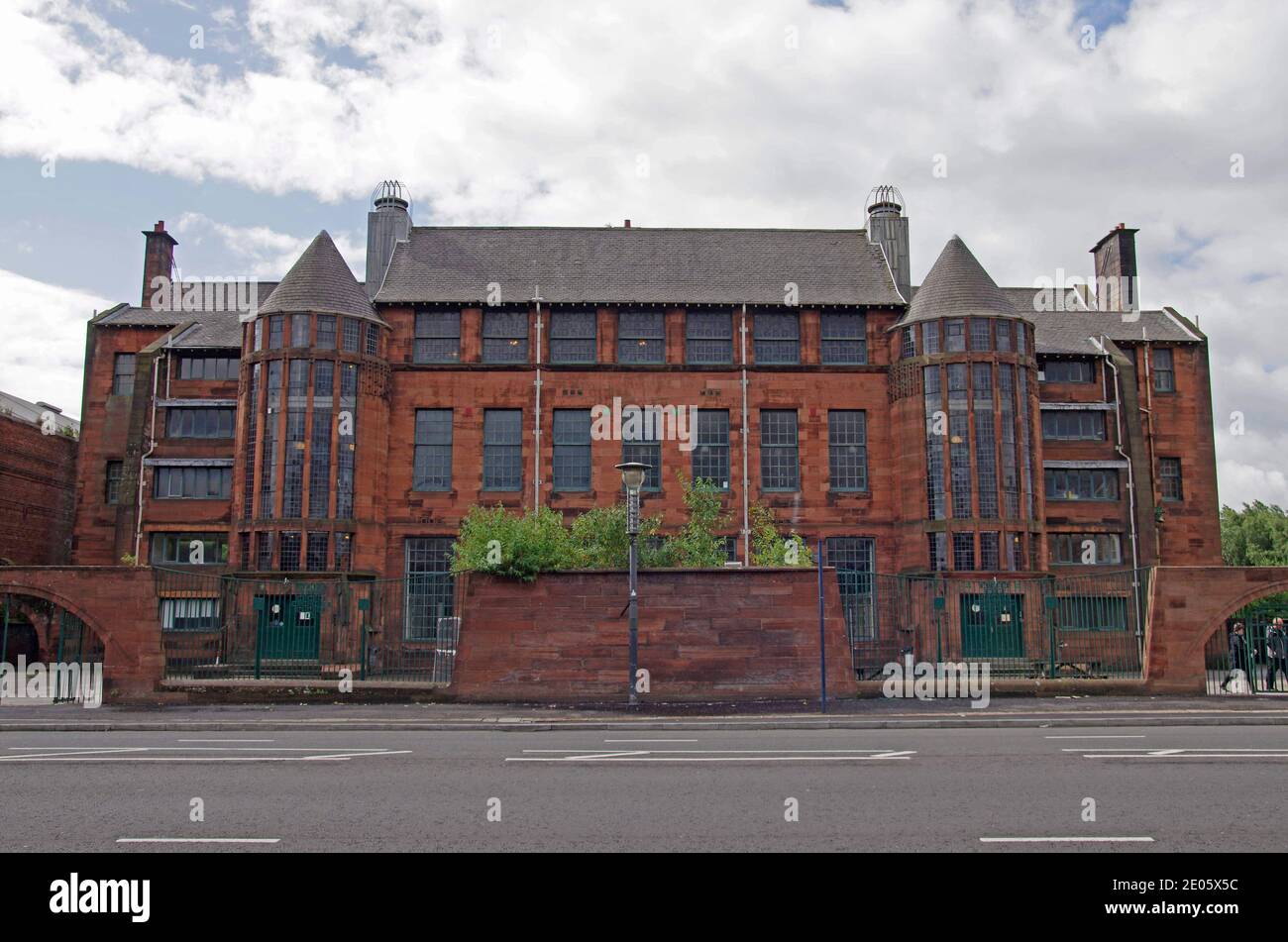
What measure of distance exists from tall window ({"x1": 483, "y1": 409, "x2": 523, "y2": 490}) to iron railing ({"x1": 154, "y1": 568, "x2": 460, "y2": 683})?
5594 mm

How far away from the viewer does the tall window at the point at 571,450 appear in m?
37.9

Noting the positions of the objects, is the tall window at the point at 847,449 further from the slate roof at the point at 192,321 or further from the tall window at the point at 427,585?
the slate roof at the point at 192,321

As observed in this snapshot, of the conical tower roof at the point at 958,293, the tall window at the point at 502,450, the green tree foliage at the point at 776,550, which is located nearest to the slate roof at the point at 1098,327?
the conical tower roof at the point at 958,293

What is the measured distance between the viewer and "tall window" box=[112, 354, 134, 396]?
138 ft

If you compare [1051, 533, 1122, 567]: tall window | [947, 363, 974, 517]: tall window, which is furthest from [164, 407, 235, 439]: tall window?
[1051, 533, 1122, 567]: tall window

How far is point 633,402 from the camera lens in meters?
38.3

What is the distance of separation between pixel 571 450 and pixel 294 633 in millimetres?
15031

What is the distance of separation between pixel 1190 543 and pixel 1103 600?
21.5m

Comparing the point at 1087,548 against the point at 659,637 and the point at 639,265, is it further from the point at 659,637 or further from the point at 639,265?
the point at 659,637

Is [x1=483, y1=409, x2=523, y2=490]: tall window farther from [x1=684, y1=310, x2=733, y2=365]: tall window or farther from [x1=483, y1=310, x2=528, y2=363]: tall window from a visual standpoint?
[x1=684, y1=310, x2=733, y2=365]: tall window

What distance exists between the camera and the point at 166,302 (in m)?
45.4

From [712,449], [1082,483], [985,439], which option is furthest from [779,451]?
[1082,483]
